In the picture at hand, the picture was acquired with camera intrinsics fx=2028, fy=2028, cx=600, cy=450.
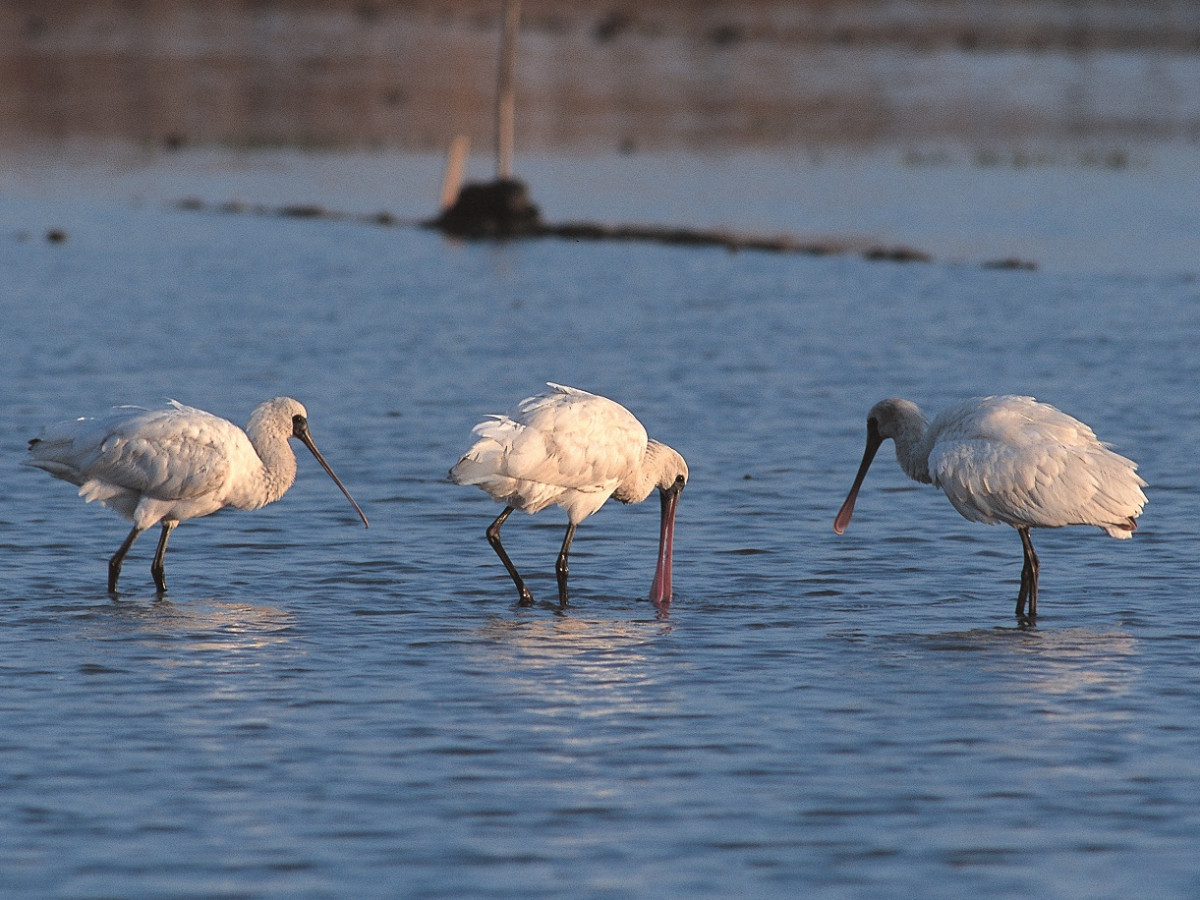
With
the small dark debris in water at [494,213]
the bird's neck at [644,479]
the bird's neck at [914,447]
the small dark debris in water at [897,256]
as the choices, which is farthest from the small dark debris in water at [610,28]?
the bird's neck at [644,479]

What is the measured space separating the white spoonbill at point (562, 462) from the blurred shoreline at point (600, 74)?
3624 cm

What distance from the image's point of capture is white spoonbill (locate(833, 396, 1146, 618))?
436 inches

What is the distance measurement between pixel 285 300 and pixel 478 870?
18.5 metres

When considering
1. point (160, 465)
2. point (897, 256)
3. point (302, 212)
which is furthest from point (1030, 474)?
point (302, 212)

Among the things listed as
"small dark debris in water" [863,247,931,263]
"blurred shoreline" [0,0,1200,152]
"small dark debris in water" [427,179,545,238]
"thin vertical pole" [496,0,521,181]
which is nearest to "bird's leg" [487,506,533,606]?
"small dark debris in water" [863,247,931,263]

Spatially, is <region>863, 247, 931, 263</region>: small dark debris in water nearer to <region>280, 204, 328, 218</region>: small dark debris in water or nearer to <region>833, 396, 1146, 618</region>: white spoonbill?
<region>280, 204, 328, 218</region>: small dark debris in water

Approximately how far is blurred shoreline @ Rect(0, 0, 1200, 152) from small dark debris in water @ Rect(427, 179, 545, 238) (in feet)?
46.4

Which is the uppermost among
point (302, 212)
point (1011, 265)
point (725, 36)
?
point (725, 36)

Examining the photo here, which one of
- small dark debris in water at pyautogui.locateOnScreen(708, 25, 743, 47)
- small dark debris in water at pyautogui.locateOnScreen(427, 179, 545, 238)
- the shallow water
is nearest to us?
the shallow water

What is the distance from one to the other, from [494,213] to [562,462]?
22.3 metres

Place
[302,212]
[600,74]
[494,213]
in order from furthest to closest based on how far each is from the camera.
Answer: [600,74]
[302,212]
[494,213]

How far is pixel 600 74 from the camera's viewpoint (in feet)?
231

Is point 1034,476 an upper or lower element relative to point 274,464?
upper

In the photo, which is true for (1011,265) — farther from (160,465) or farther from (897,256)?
(160,465)
